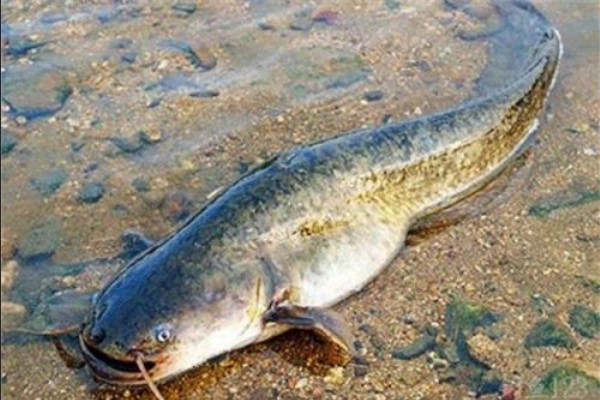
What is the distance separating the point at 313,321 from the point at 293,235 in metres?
0.46

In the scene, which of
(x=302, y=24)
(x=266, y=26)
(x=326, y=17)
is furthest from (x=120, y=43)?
(x=326, y=17)

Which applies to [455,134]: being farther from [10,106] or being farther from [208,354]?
[10,106]

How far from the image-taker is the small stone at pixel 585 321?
13.9 ft

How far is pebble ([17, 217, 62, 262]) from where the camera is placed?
178 inches

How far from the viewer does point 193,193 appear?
16.5ft

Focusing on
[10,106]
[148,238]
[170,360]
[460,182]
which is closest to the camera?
[170,360]

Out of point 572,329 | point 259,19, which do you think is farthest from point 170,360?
point 259,19

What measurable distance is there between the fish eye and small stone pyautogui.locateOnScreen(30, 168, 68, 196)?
71.7 inches

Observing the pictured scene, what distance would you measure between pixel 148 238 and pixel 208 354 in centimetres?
117

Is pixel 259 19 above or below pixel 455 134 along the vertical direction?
below

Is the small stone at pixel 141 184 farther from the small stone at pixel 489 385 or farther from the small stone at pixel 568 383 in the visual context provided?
the small stone at pixel 568 383

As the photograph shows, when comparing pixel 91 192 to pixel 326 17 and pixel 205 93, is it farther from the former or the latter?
pixel 326 17

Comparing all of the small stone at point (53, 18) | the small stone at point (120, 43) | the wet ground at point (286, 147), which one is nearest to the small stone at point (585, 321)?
the wet ground at point (286, 147)

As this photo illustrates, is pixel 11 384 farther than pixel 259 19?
No
